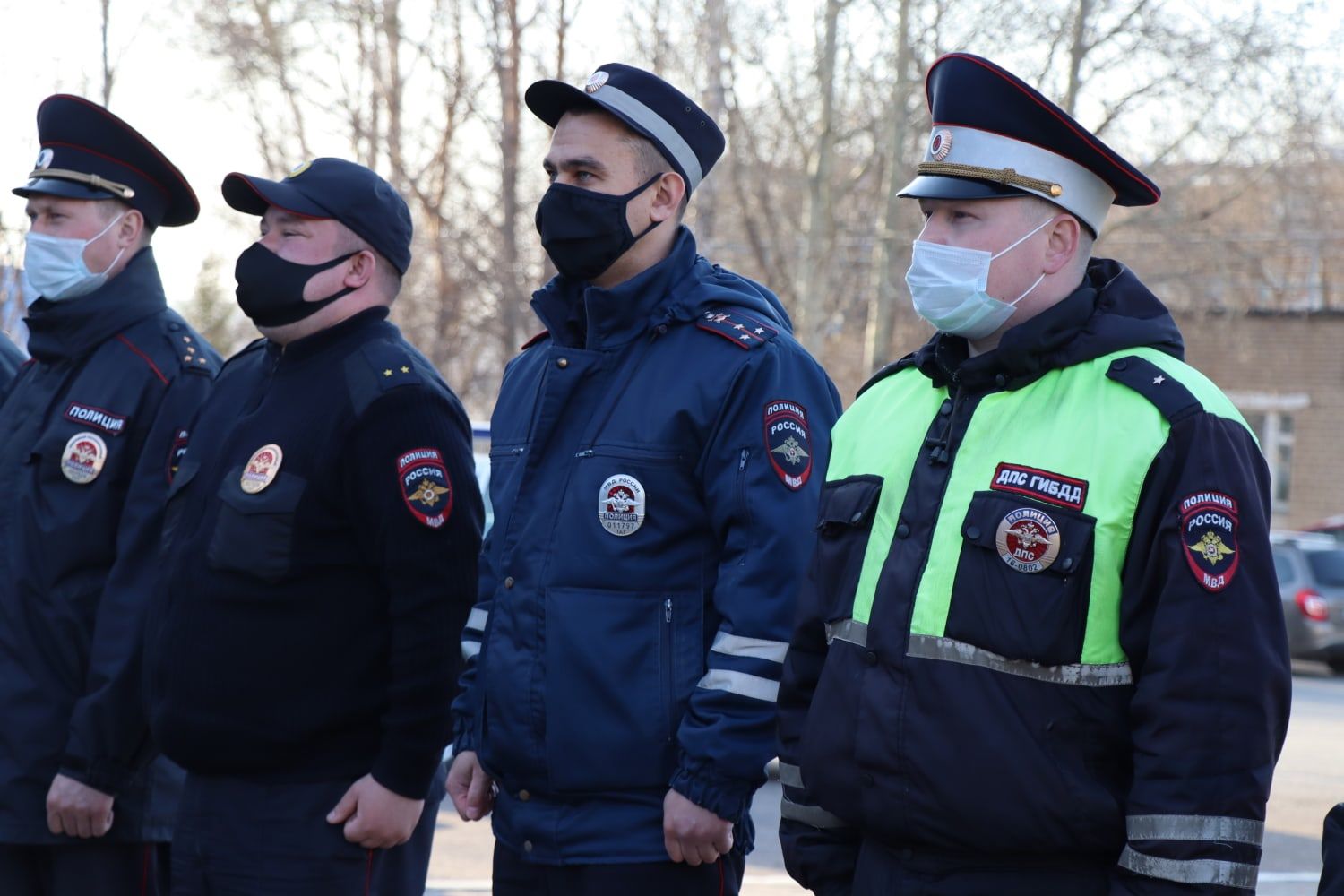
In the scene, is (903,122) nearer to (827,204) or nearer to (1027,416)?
(827,204)

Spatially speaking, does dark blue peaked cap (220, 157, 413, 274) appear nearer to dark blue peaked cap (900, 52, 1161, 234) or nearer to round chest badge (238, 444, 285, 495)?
round chest badge (238, 444, 285, 495)

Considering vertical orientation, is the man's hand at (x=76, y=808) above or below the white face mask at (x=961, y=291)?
below

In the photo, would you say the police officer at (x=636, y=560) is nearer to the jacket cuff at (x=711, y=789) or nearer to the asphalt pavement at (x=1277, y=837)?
the jacket cuff at (x=711, y=789)

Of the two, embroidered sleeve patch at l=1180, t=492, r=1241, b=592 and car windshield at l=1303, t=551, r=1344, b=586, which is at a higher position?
car windshield at l=1303, t=551, r=1344, b=586

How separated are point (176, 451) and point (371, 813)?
4.32ft

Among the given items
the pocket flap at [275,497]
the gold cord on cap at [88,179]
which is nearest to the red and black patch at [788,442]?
the pocket flap at [275,497]

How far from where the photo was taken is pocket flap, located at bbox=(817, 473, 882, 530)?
3002 millimetres

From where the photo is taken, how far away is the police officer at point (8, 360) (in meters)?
5.51

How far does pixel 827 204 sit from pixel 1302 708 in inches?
320

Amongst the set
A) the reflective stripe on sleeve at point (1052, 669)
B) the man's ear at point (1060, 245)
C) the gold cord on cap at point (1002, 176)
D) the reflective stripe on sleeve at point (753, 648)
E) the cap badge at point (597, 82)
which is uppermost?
the cap badge at point (597, 82)

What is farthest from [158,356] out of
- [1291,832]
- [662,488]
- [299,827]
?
[1291,832]

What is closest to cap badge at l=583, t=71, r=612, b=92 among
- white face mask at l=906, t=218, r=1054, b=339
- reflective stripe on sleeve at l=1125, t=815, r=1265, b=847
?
white face mask at l=906, t=218, r=1054, b=339

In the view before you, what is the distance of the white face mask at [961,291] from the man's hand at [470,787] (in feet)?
4.90

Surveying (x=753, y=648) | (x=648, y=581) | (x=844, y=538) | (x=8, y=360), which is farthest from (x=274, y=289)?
(x=8, y=360)
